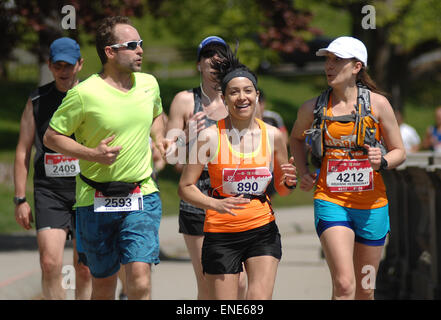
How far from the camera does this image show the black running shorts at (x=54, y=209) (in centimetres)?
709

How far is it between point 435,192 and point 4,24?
6.88m

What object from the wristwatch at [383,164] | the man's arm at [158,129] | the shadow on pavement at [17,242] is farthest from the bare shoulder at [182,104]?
the shadow on pavement at [17,242]

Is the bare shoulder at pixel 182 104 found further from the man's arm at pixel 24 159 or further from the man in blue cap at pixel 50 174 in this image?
the man's arm at pixel 24 159

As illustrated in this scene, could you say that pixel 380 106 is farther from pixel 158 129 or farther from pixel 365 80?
pixel 158 129

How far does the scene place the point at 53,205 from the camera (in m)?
7.12

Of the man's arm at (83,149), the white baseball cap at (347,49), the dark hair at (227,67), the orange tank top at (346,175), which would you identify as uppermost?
the white baseball cap at (347,49)

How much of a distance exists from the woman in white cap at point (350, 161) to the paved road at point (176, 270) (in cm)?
231

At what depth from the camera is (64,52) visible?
694 cm

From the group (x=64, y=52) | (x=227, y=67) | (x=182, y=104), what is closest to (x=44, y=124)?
(x=64, y=52)

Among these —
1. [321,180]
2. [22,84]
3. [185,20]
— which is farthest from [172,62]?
[321,180]

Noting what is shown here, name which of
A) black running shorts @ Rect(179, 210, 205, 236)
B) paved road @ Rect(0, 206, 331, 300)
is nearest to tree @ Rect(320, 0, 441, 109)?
paved road @ Rect(0, 206, 331, 300)

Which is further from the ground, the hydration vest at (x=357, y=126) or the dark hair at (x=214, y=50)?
the dark hair at (x=214, y=50)

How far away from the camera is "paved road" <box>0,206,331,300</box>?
9664 millimetres

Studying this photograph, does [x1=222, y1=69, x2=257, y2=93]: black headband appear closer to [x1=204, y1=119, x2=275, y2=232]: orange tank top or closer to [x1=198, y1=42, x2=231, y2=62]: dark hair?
[x1=204, y1=119, x2=275, y2=232]: orange tank top
